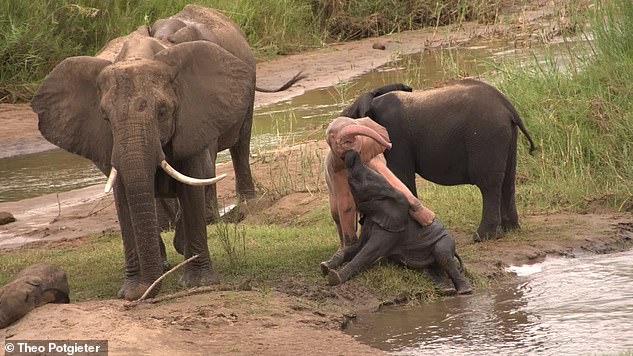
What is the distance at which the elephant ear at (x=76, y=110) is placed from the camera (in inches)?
320

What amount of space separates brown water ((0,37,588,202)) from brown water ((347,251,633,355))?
462 centimetres

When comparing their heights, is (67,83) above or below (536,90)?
above

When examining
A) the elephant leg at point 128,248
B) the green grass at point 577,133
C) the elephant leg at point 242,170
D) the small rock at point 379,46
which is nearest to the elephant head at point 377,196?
the elephant leg at point 128,248

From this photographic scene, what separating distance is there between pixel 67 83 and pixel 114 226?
3.45 m

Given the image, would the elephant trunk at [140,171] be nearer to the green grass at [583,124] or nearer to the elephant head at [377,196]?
the elephant head at [377,196]

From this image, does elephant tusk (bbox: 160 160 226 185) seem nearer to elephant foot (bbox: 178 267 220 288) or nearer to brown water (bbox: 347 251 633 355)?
elephant foot (bbox: 178 267 220 288)

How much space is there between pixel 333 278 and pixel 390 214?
1.71 ft

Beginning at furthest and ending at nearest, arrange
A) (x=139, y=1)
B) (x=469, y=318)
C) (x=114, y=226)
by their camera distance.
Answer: (x=139, y=1) < (x=114, y=226) < (x=469, y=318)

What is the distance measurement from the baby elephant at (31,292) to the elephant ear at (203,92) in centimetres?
105

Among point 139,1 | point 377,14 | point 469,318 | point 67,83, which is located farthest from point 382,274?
point 377,14

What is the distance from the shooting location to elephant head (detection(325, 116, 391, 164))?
8461mm

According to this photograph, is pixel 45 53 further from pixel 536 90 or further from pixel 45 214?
pixel 536 90

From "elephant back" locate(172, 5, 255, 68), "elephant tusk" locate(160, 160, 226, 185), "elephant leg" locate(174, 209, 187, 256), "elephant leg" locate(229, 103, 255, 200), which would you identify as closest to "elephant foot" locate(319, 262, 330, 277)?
"elephant tusk" locate(160, 160, 226, 185)

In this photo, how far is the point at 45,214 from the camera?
484 inches
